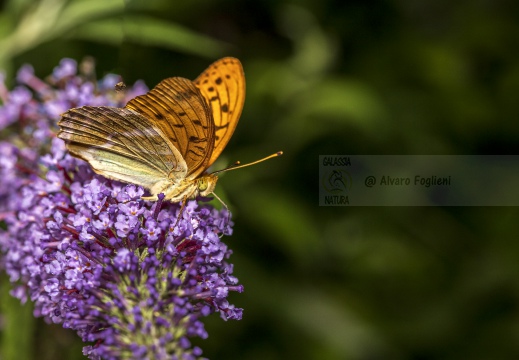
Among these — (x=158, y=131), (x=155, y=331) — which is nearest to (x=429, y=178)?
(x=158, y=131)

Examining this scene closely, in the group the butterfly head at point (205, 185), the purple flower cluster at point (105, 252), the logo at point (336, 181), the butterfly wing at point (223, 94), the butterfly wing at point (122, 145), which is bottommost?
the purple flower cluster at point (105, 252)

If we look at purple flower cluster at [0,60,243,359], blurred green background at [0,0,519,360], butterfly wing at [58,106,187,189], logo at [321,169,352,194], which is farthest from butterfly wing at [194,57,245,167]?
logo at [321,169,352,194]

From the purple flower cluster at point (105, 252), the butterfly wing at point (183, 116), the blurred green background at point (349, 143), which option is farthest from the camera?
the blurred green background at point (349, 143)

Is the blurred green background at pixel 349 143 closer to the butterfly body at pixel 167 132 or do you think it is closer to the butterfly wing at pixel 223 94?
the butterfly wing at pixel 223 94

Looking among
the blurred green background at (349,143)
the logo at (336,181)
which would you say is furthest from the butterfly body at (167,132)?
the logo at (336,181)

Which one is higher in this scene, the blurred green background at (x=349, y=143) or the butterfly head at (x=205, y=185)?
the blurred green background at (x=349, y=143)

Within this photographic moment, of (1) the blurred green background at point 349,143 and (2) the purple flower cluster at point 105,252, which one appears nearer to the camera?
(2) the purple flower cluster at point 105,252

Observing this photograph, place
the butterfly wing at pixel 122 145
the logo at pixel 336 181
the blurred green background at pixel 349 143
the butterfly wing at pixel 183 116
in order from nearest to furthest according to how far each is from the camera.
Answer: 1. the butterfly wing at pixel 183 116
2. the butterfly wing at pixel 122 145
3. the logo at pixel 336 181
4. the blurred green background at pixel 349 143

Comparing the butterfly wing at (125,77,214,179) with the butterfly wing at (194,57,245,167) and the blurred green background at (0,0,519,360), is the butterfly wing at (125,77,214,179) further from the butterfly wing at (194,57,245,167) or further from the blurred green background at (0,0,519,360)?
the blurred green background at (0,0,519,360)
